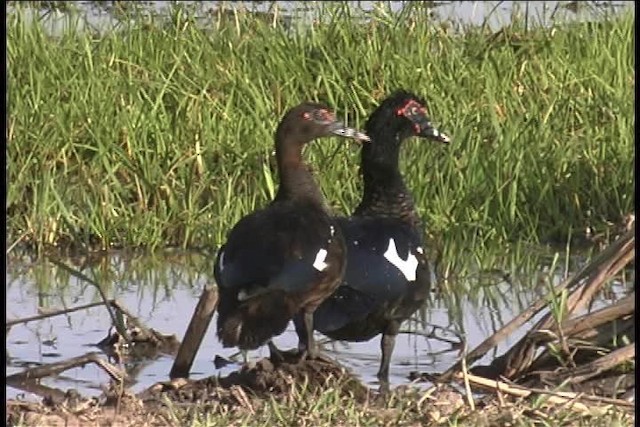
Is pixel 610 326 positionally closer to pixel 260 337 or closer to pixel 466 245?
pixel 260 337

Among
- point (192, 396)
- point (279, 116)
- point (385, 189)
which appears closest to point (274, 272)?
point (192, 396)

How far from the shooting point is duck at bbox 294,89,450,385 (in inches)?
273

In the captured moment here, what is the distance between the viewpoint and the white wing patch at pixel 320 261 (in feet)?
21.5

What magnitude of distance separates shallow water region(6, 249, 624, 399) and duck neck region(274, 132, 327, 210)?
536 mm

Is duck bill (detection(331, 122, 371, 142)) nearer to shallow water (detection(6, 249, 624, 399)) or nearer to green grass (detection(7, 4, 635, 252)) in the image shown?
shallow water (detection(6, 249, 624, 399))

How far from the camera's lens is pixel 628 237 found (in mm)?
6797

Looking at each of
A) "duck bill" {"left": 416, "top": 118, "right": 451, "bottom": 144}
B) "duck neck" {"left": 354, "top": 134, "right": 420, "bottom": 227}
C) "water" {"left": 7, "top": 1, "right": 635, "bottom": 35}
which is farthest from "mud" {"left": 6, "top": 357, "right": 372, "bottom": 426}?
"water" {"left": 7, "top": 1, "right": 635, "bottom": 35}

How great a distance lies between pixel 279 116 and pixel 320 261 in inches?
122

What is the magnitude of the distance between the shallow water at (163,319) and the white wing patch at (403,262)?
21 cm

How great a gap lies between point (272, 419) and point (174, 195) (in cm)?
335

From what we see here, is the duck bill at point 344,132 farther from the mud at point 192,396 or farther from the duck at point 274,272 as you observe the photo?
the mud at point 192,396

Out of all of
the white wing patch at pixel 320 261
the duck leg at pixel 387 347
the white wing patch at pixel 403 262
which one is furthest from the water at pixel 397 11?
the white wing patch at pixel 320 261

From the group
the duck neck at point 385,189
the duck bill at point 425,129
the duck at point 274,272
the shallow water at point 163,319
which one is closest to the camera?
the duck at point 274,272

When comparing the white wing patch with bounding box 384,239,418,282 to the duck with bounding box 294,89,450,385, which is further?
the white wing patch with bounding box 384,239,418,282
